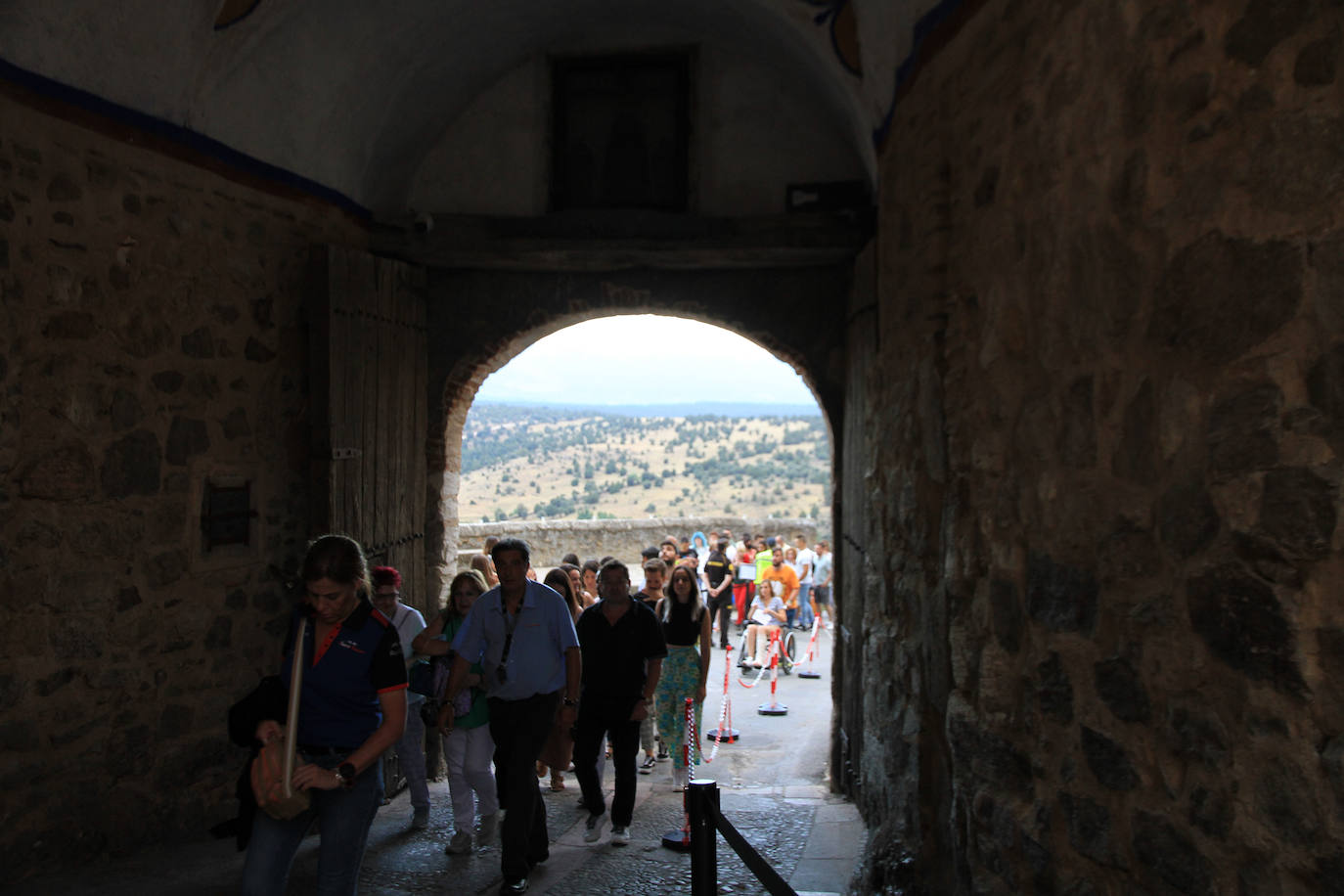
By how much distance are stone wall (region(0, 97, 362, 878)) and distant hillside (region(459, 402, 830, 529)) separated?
39.6 m

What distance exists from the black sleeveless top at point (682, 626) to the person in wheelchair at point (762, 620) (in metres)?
5.22

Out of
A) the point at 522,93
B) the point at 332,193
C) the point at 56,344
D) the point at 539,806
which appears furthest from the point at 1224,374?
the point at 522,93

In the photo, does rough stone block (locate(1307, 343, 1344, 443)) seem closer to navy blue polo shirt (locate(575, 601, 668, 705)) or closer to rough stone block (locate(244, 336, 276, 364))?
navy blue polo shirt (locate(575, 601, 668, 705))

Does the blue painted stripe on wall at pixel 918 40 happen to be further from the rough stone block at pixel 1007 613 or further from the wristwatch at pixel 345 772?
the wristwatch at pixel 345 772

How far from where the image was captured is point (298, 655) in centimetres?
305

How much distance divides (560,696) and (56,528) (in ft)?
7.20

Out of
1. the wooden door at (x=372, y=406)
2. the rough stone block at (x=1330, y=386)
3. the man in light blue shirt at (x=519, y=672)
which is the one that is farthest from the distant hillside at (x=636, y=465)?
the rough stone block at (x=1330, y=386)

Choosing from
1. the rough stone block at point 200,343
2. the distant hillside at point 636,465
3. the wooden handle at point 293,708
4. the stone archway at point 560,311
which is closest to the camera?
the wooden handle at point 293,708

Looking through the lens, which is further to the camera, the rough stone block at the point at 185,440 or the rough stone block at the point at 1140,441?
the rough stone block at the point at 185,440

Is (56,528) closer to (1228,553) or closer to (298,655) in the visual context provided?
(298,655)

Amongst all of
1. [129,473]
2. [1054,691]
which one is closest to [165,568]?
[129,473]

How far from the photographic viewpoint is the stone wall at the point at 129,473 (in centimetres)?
433

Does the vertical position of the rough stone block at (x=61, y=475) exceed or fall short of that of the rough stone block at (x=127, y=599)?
it exceeds it

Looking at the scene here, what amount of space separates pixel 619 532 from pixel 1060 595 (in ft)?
58.9
